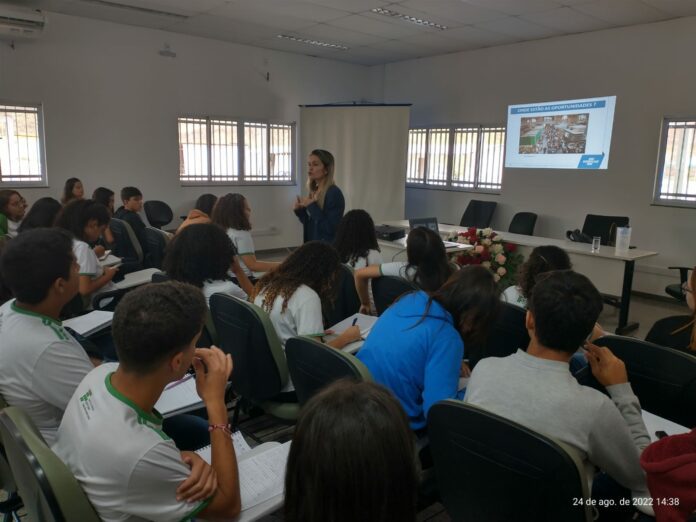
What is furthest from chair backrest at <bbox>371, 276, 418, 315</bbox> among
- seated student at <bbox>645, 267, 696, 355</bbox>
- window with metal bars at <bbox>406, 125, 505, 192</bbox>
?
window with metal bars at <bbox>406, 125, 505, 192</bbox>

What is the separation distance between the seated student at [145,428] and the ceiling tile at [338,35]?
5815 mm

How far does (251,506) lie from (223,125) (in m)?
6.99

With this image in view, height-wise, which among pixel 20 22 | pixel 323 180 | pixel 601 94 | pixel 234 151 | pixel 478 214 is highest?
pixel 20 22

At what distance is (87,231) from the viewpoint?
319cm

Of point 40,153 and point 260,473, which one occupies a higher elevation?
point 40,153

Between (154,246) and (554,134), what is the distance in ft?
16.9

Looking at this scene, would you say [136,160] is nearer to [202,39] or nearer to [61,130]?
[61,130]

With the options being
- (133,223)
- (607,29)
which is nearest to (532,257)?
(133,223)

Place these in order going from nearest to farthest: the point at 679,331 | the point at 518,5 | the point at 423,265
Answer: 1. the point at 679,331
2. the point at 423,265
3. the point at 518,5

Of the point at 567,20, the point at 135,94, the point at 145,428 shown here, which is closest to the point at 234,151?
the point at 135,94

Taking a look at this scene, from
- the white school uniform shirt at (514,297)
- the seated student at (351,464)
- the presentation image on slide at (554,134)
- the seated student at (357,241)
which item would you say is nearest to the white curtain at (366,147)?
the presentation image on slide at (554,134)

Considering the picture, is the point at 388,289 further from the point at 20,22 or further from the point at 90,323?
the point at 20,22

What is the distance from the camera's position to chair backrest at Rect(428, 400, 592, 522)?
1121 mm

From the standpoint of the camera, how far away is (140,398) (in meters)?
1.17
